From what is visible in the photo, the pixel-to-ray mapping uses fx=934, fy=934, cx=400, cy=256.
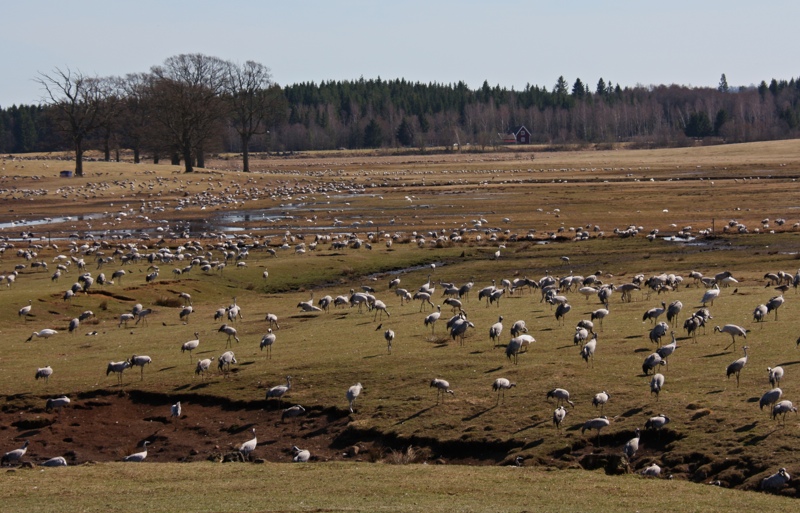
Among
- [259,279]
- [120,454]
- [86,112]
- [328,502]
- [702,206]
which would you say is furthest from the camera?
[86,112]

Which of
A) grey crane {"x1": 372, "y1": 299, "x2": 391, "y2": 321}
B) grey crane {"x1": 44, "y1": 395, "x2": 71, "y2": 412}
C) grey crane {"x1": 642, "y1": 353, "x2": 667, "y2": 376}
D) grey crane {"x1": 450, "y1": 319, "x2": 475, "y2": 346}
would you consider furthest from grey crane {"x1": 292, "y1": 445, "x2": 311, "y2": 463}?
grey crane {"x1": 372, "y1": 299, "x2": 391, "y2": 321}

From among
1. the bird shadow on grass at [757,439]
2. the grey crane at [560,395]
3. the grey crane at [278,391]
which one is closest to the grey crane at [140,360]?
the grey crane at [278,391]

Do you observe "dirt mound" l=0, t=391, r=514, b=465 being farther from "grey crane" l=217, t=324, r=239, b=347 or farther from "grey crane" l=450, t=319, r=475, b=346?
"grey crane" l=450, t=319, r=475, b=346

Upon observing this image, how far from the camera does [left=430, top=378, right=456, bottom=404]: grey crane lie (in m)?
20.1

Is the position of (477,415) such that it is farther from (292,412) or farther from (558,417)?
(292,412)

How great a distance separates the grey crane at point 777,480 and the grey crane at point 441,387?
731 centimetres

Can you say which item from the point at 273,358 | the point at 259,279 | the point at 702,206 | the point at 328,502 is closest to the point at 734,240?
the point at 702,206

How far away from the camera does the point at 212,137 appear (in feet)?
433

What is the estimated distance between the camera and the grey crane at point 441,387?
20141 millimetres

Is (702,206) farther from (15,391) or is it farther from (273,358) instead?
(15,391)

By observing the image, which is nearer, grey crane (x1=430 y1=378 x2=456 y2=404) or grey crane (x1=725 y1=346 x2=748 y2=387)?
grey crane (x1=725 y1=346 x2=748 y2=387)

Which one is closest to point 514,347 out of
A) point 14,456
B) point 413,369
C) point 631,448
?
point 413,369

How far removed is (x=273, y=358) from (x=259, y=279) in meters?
16.9

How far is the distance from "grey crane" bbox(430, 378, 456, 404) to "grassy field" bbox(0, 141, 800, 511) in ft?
0.92
